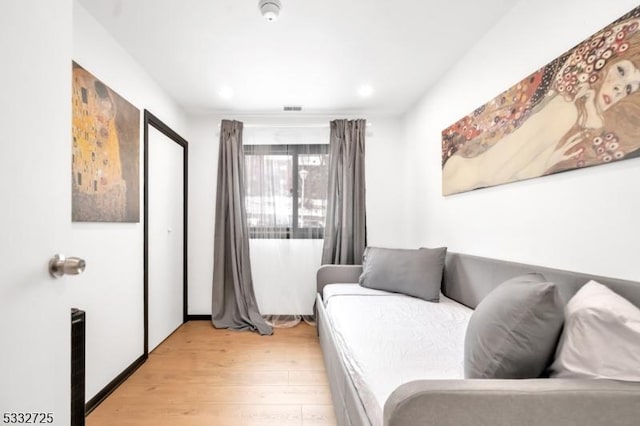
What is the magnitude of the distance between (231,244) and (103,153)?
5.09ft

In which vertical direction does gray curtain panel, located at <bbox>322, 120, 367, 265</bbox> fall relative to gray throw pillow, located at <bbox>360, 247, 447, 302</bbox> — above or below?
above

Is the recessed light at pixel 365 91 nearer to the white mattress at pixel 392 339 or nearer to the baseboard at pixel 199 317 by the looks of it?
the white mattress at pixel 392 339

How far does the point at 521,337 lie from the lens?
0.94 metres

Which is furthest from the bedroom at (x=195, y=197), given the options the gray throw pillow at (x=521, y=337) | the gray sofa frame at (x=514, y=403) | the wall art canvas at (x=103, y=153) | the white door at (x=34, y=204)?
the gray sofa frame at (x=514, y=403)

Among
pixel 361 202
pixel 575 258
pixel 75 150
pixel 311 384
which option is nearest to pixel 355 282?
pixel 361 202

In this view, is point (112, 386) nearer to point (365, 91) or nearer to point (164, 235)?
point (164, 235)

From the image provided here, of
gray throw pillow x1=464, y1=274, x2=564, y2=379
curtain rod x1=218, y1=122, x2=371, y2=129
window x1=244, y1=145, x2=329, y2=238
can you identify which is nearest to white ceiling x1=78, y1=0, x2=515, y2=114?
curtain rod x1=218, y1=122, x2=371, y2=129

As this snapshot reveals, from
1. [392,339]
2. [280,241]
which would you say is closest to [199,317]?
[280,241]

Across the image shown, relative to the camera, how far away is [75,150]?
1.62 meters

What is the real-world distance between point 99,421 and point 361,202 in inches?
106

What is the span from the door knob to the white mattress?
1.01 meters

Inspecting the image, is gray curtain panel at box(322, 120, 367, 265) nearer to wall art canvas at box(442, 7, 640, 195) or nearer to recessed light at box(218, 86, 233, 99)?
recessed light at box(218, 86, 233, 99)

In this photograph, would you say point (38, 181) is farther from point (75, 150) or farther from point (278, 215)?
point (278, 215)

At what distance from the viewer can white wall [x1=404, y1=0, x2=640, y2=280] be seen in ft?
3.87
